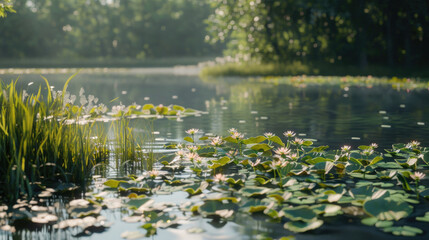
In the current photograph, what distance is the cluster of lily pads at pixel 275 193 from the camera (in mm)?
4328

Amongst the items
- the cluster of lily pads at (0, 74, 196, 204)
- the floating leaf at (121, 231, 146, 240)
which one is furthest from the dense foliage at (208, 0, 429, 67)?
the floating leaf at (121, 231, 146, 240)

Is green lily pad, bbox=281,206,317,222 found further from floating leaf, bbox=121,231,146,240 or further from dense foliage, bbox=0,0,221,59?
dense foliage, bbox=0,0,221,59

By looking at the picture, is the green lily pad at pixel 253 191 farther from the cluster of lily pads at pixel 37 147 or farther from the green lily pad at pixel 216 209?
the cluster of lily pads at pixel 37 147

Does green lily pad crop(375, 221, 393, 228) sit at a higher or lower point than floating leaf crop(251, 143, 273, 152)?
lower

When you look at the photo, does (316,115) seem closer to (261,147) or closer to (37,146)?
(261,147)

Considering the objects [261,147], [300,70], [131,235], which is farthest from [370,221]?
[300,70]

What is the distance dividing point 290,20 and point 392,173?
2691 centimetres

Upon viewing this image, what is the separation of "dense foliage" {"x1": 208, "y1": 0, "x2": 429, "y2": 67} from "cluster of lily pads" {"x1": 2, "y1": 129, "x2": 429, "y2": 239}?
23.1 m

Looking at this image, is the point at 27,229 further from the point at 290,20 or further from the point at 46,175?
the point at 290,20

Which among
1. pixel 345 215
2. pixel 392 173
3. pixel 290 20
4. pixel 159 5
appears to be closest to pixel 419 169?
pixel 392 173

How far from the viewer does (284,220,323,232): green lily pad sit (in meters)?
4.08

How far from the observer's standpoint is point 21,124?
5285mm

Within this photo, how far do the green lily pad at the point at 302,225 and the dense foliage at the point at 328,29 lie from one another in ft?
83.4

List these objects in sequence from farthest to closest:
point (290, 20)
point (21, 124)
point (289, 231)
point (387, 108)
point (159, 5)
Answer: point (159, 5) → point (290, 20) → point (387, 108) → point (21, 124) → point (289, 231)
